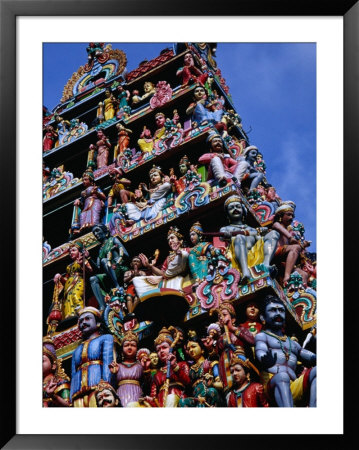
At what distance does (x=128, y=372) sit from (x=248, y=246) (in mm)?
2379

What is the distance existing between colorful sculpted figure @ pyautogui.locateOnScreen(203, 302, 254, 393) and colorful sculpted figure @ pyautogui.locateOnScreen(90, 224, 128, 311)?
1.58m

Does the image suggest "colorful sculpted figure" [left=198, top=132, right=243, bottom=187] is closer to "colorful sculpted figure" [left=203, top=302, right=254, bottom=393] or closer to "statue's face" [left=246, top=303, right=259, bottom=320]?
"statue's face" [left=246, top=303, right=259, bottom=320]

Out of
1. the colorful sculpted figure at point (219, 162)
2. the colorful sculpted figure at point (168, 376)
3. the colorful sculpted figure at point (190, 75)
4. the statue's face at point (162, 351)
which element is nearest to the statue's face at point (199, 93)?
the colorful sculpted figure at point (190, 75)

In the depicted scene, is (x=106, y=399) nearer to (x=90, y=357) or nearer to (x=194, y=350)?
(x=90, y=357)

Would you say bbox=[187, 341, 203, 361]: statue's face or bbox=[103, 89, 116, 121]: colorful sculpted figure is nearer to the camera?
bbox=[187, 341, 203, 361]: statue's face

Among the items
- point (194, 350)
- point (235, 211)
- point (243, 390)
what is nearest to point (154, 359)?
point (194, 350)

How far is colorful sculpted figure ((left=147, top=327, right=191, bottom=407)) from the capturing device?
1650cm

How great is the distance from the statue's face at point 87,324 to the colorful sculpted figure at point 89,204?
7.01 ft

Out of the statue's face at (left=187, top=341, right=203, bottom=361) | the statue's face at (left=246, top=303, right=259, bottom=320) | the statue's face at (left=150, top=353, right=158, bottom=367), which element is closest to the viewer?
the statue's face at (left=150, top=353, right=158, bottom=367)

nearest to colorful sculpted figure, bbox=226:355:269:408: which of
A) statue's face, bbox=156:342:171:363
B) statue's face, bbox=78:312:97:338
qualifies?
statue's face, bbox=156:342:171:363
